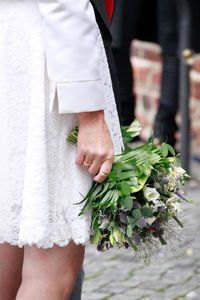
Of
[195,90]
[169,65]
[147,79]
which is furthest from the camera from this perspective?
[147,79]

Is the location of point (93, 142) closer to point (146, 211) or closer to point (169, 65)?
point (146, 211)

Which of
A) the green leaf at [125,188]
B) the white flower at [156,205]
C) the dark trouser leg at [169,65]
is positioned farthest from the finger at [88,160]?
the dark trouser leg at [169,65]

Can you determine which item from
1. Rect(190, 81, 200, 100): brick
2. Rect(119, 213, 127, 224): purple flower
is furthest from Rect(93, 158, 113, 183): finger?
Rect(190, 81, 200, 100): brick

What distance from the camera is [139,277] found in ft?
12.1

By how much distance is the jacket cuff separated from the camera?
1.84m

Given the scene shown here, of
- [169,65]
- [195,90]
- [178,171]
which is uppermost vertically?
[178,171]

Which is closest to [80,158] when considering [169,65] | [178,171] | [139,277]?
[178,171]

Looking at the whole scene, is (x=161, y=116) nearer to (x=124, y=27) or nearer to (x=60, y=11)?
(x=124, y=27)

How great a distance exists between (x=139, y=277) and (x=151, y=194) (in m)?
1.79

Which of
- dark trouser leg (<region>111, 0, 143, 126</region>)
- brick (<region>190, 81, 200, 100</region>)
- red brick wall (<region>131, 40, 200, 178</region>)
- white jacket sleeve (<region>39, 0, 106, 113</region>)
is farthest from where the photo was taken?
red brick wall (<region>131, 40, 200, 178</region>)

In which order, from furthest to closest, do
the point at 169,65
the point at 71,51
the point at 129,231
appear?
the point at 169,65
the point at 129,231
the point at 71,51

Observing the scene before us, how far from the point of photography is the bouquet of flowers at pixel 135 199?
6.33ft

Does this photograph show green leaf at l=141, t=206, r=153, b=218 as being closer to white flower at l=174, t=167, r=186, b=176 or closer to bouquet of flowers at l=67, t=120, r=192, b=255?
bouquet of flowers at l=67, t=120, r=192, b=255

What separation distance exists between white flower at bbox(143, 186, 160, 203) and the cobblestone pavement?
4.44 ft
